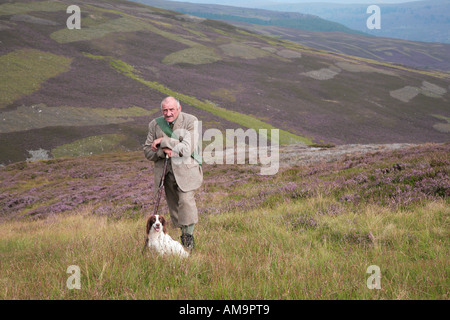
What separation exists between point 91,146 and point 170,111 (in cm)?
3765

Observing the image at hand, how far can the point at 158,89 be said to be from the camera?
5747cm

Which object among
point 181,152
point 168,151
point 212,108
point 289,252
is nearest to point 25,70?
point 212,108

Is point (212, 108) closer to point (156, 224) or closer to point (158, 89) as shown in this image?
point (158, 89)

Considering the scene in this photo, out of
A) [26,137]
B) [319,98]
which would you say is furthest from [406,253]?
[319,98]

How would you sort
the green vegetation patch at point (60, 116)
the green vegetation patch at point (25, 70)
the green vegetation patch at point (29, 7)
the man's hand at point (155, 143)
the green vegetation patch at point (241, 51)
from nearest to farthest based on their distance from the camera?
the man's hand at point (155, 143), the green vegetation patch at point (60, 116), the green vegetation patch at point (25, 70), the green vegetation patch at point (29, 7), the green vegetation patch at point (241, 51)

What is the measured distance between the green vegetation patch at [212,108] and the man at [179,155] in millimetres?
40293

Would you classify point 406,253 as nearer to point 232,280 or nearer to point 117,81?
point 232,280

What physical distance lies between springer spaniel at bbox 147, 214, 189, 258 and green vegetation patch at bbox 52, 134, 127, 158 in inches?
1413

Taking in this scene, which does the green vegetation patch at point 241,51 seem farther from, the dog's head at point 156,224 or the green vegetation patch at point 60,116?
the dog's head at point 156,224

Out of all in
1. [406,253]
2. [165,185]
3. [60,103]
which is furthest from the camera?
[60,103]

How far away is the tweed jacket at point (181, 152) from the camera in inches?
206

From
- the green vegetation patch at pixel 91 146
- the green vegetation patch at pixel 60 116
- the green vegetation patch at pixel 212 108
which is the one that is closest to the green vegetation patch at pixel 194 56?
the green vegetation patch at pixel 212 108
